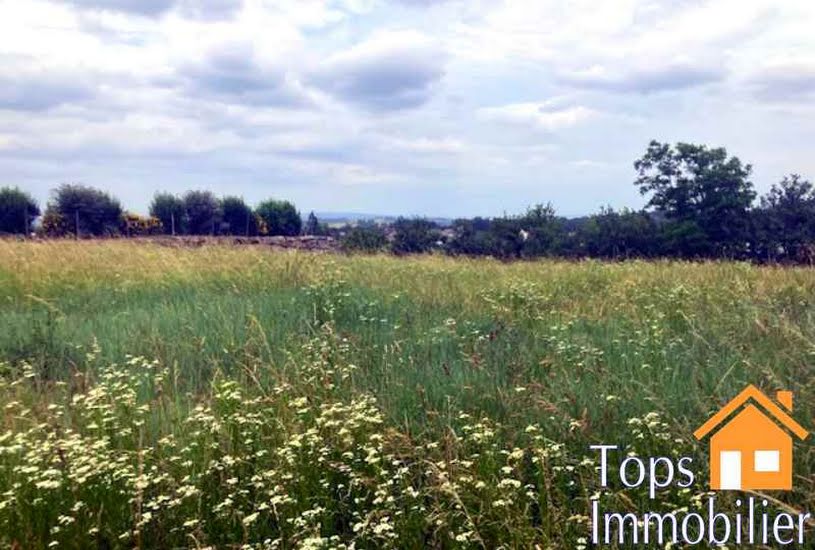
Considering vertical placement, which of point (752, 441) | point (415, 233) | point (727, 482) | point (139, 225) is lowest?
point (727, 482)

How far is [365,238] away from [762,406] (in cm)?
1697

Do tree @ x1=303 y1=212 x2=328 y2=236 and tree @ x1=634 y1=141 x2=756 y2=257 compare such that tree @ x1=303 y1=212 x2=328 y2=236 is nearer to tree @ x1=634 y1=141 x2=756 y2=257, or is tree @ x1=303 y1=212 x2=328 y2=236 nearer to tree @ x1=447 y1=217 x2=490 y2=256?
tree @ x1=447 y1=217 x2=490 y2=256

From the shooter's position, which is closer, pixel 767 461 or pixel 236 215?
pixel 767 461

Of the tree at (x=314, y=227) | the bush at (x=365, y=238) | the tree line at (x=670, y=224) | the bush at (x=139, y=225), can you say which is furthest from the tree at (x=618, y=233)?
the bush at (x=139, y=225)

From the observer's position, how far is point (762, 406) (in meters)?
3.76

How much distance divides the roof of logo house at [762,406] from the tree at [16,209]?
30691mm

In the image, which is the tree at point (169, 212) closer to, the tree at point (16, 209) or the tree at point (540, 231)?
the tree at point (16, 209)

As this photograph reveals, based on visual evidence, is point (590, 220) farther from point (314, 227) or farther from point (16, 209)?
point (16, 209)

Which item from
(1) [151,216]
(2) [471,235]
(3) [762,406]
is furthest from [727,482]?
(1) [151,216]

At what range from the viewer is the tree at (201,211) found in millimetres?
29297

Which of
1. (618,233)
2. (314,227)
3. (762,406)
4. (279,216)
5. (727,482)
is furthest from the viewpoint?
(279,216)

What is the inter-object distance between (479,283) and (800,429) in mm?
5920

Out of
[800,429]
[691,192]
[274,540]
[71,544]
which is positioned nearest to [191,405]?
[71,544]

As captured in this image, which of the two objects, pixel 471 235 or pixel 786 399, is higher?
pixel 471 235
